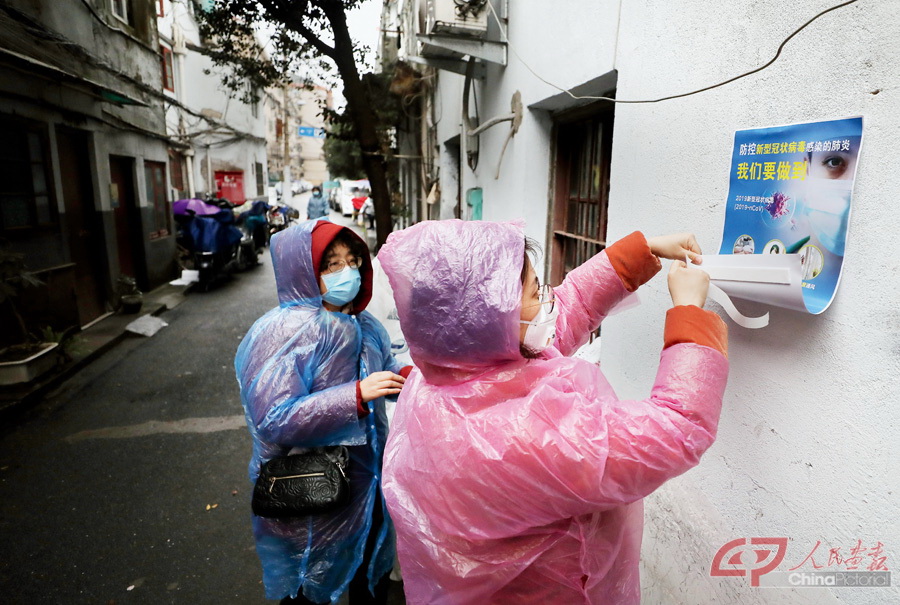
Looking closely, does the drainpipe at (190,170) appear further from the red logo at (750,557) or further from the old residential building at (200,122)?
the red logo at (750,557)

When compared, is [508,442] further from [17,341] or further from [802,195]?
[17,341]

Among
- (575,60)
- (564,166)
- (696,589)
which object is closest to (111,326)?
(564,166)

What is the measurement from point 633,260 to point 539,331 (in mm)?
557

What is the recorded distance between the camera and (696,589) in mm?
1865

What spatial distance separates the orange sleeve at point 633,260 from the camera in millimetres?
1622

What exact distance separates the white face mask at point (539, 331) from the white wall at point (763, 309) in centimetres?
74

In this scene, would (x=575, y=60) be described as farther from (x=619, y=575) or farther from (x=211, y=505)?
(x=211, y=505)

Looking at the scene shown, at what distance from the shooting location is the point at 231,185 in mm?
18312

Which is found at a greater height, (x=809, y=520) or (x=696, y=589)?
(x=809, y=520)

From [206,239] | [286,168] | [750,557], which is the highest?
[286,168]

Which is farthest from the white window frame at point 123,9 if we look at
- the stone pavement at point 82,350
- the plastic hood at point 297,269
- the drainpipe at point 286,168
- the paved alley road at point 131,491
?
the drainpipe at point 286,168

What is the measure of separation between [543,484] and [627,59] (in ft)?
6.49

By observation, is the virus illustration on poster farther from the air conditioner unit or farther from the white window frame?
the white window frame

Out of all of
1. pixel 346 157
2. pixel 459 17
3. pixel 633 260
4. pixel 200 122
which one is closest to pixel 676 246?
pixel 633 260
